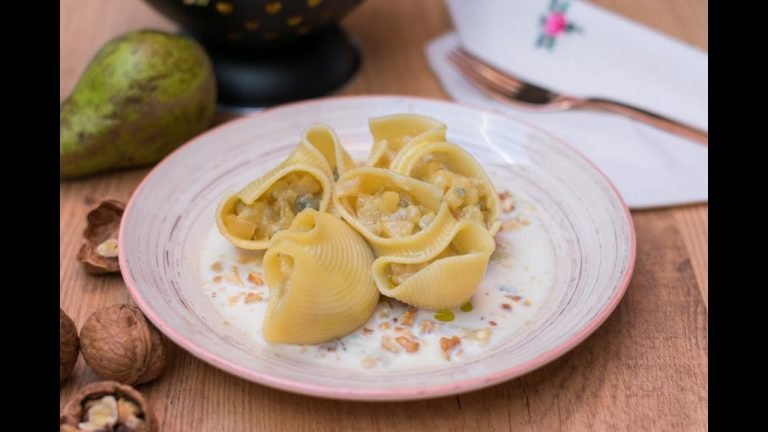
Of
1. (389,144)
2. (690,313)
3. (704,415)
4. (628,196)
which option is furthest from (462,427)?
(628,196)

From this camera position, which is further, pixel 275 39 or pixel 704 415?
pixel 275 39

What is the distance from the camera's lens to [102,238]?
177 centimetres

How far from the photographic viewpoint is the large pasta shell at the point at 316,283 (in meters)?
1.42

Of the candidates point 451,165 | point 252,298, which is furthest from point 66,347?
point 451,165

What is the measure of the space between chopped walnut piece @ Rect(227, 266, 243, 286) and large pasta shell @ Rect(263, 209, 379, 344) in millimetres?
89

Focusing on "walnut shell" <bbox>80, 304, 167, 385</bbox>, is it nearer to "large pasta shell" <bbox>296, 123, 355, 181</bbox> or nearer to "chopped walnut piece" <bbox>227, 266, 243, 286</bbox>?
"chopped walnut piece" <bbox>227, 266, 243, 286</bbox>

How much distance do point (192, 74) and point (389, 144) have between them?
0.47 meters

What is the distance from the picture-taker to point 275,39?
2127 millimetres

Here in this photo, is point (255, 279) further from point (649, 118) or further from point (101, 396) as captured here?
point (649, 118)

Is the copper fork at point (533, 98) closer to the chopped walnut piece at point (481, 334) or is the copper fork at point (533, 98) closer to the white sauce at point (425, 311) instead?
the white sauce at point (425, 311)

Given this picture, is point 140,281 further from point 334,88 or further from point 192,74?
point 334,88

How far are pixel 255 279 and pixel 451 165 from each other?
1.38 feet

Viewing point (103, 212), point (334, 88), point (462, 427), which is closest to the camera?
point (462, 427)

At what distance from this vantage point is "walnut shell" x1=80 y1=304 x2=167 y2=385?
54.9 inches
